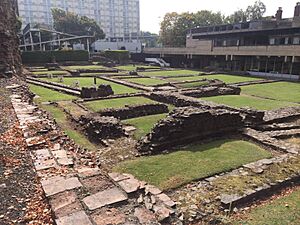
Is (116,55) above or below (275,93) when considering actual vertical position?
above

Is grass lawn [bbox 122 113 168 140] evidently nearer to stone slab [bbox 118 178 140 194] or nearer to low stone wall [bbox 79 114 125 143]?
low stone wall [bbox 79 114 125 143]

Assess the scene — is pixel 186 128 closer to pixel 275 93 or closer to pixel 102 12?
pixel 275 93

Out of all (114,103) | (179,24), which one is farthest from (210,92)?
(179,24)

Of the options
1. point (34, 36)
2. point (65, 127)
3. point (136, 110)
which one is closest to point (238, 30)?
point (136, 110)

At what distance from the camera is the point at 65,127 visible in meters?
11.8

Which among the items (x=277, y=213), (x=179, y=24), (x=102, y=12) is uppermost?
(x=102, y=12)

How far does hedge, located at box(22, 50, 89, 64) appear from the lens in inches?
1689

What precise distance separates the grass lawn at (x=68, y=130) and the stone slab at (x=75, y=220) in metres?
5.62

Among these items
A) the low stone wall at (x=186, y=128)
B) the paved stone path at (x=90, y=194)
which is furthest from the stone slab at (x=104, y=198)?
the low stone wall at (x=186, y=128)

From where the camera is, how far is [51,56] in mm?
44781

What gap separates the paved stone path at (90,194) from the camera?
382 cm

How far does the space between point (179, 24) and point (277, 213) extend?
2337 inches

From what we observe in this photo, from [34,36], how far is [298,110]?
2249 inches

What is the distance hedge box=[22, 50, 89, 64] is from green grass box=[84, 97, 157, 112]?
104 feet
